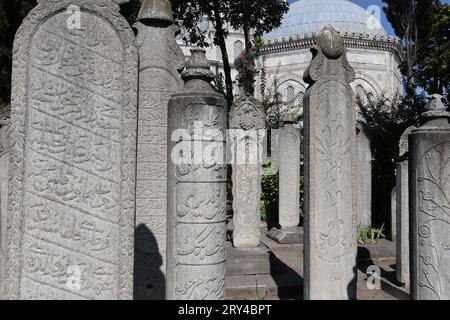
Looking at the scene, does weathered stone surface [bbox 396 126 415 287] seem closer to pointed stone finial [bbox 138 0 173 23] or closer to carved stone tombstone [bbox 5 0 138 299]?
pointed stone finial [bbox 138 0 173 23]

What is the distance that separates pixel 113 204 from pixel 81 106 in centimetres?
76

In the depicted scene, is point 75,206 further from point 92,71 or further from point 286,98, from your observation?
point 286,98

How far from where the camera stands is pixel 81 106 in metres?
2.74

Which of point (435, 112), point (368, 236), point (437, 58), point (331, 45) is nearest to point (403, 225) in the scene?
point (435, 112)

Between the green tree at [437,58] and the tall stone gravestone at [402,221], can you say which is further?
the green tree at [437,58]

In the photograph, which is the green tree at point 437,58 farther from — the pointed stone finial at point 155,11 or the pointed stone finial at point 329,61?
the pointed stone finial at point 155,11

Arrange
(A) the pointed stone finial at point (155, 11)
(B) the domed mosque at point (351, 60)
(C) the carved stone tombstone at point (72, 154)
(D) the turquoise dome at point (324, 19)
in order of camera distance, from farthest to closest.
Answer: (D) the turquoise dome at point (324, 19), (B) the domed mosque at point (351, 60), (A) the pointed stone finial at point (155, 11), (C) the carved stone tombstone at point (72, 154)

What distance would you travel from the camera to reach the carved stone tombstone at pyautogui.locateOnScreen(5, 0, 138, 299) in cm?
265

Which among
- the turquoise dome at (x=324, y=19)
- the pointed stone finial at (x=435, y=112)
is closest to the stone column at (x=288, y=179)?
the pointed stone finial at (x=435, y=112)

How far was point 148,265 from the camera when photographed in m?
4.22

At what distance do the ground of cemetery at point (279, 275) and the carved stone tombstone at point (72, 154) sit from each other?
303cm

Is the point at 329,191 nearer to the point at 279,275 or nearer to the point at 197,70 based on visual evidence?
the point at 197,70

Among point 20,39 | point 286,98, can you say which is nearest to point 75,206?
point 20,39

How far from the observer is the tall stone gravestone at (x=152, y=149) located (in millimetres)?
4199
